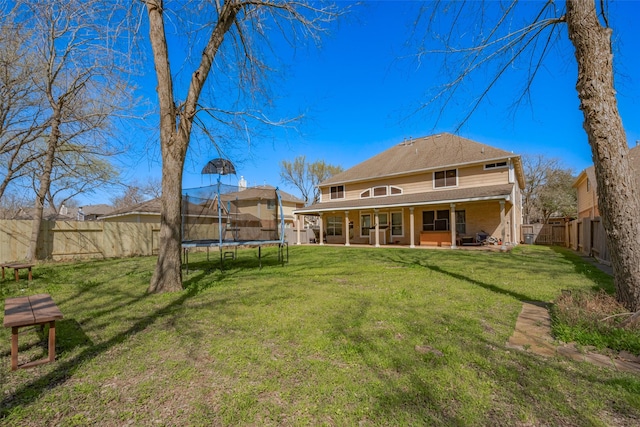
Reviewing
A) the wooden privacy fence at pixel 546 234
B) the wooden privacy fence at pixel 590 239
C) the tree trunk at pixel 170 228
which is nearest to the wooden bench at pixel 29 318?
the tree trunk at pixel 170 228

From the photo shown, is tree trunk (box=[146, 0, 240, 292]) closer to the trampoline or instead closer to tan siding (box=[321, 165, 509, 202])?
the trampoline

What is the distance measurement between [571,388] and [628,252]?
2.50 m

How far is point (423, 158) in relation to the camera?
20.5 meters

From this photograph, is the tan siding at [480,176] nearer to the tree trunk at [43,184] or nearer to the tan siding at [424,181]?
the tan siding at [424,181]

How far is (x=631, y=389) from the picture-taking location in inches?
96.3

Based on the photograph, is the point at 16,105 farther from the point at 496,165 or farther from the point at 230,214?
the point at 496,165

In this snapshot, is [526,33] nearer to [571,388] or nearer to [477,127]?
Answer: [477,127]

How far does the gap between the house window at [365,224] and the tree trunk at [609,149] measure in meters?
17.6

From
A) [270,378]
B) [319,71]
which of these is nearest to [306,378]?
[270,378]

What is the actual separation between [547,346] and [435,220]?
1599 cm

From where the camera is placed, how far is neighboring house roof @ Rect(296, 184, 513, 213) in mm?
14992

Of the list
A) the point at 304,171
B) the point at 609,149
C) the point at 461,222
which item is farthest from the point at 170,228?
the point at 304,171

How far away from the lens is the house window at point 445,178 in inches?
725

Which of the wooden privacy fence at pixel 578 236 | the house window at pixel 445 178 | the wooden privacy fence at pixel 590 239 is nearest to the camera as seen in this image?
the wooden privacy fence at pixel 590 239
